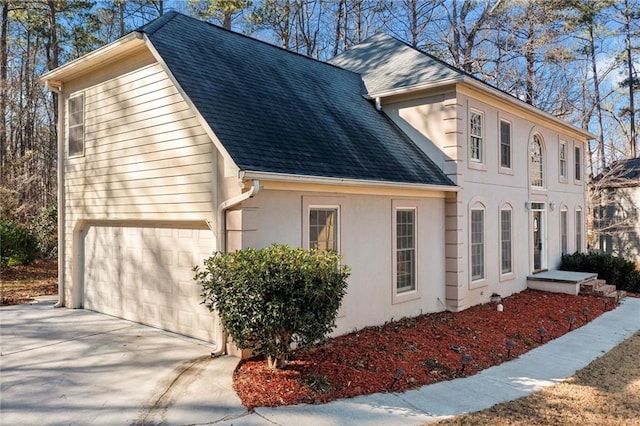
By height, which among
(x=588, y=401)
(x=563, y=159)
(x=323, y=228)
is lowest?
(x=588, y=401)

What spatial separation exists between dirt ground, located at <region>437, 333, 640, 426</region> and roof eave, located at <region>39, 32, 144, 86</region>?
7563 millimetres

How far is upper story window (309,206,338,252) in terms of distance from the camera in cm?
760

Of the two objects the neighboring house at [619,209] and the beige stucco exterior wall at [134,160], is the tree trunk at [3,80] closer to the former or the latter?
the beige stucco exterior wall at [134,160]

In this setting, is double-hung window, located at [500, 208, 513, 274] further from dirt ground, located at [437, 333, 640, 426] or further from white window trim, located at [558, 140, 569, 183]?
dirt ground, located at [437, 333, 640, 426]

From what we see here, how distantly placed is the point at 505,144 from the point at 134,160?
9504 mm

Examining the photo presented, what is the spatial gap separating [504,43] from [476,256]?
1574cm

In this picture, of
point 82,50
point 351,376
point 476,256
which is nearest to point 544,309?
point 476,256

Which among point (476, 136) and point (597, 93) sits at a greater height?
point (597, 93)

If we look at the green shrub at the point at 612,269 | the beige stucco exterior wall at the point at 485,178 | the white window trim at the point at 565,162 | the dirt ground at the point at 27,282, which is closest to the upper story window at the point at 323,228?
the beige stucco exterior wall at the point at 485,178

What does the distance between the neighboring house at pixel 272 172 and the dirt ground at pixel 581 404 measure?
3205 millimetres

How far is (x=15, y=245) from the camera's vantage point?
1545 cm

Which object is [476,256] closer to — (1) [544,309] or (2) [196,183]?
(1) [544,309]

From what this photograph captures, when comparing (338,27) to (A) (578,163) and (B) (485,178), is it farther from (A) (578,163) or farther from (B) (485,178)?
(B) (485,178)

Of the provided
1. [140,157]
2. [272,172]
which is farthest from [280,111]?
[140,157]
